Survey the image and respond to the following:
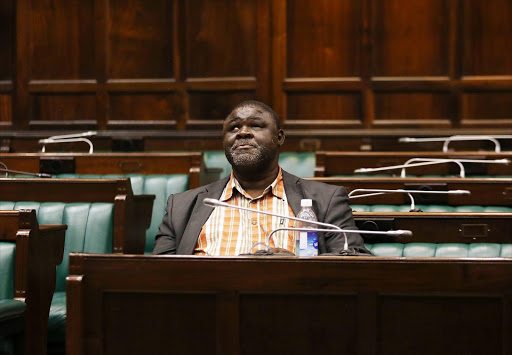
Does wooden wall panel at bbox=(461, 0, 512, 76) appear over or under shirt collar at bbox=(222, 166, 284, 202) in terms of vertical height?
over

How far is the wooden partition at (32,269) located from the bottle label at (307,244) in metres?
0.81

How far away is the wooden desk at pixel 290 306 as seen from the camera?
139 cm

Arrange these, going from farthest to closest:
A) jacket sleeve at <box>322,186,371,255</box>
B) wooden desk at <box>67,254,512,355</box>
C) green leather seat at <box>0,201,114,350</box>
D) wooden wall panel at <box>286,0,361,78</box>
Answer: wooden wall panel at <box>286,0,361,78</box> < green leather seat at <box>0,201,114,350</box> < jacket sleeve at <box>322,186,371,255</box> < wooden desk at <box>67,254,512,355</box>

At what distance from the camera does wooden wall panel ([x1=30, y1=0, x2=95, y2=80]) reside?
4.79 meters

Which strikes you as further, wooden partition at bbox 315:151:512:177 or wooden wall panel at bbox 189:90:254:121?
wooden wall panel at bbox 189:90:254:121

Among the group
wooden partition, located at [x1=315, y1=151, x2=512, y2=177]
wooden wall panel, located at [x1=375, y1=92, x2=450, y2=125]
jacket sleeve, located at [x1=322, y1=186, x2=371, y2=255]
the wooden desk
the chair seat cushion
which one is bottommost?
the chair seat cushion

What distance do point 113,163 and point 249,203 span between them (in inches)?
58.9

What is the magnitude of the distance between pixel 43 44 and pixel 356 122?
2000 mm

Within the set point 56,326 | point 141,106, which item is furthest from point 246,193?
point 141,106

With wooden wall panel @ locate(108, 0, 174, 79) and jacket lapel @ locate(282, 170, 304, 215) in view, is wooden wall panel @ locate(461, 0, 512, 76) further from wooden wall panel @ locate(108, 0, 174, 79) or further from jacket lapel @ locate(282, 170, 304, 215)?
jacket lapel @ locate(282, 170, 304, 215)

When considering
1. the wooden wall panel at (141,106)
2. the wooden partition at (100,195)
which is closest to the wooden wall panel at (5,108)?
the wooden wall panel at (141,106)

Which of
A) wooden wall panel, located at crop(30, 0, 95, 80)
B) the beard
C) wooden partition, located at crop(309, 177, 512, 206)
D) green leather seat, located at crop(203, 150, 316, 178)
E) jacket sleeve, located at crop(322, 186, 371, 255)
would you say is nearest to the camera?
jacket sleeve, located at crop(322, 186, 371, 255)

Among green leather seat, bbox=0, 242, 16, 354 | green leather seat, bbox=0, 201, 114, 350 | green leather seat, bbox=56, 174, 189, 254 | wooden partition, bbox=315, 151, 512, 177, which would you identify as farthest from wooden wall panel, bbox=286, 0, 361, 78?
green leather seat, bbox=0, 242, 16, 354

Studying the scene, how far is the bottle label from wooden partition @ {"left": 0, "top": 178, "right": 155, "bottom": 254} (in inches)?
36.8
